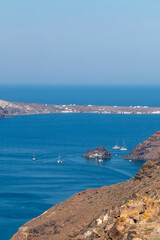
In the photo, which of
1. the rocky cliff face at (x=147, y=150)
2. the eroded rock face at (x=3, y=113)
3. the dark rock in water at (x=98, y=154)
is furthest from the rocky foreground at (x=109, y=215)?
the eroded rock face at (x=3, y=113)

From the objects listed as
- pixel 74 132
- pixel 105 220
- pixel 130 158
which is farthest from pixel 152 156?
pixel 105 220

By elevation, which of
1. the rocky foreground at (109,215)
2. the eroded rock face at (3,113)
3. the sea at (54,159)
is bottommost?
the rocky foreground at (109,215)

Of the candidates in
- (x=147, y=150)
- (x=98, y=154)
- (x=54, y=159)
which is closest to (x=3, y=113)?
(x=98, y=154)

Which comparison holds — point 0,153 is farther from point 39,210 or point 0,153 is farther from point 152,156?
point 39,210

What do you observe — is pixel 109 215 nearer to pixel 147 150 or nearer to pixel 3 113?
pixel 147 150

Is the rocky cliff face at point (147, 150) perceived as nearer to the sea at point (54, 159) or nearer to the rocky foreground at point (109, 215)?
the sea at point (54, 159)
